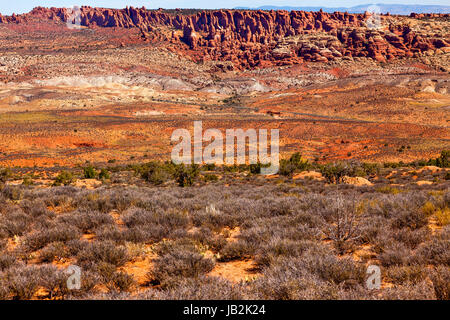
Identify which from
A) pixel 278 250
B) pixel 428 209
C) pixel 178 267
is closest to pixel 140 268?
pixel 178 267

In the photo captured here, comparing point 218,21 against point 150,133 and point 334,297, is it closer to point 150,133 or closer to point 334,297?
point 150,133

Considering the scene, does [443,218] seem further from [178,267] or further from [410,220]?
[178,267]

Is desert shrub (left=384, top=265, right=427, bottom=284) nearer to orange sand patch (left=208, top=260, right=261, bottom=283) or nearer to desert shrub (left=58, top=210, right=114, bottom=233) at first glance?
orange sand patch (left=208, top=260, right=261, bottom=283)

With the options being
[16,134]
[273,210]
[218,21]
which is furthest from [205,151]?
[218,21]

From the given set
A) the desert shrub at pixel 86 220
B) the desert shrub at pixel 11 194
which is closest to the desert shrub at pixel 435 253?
the desert shrub at pixel 86 220

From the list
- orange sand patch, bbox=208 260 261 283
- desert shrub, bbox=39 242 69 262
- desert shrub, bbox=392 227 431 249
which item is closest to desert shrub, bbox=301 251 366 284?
orange sand patch, bbox=208 260 261 283
